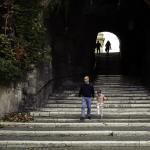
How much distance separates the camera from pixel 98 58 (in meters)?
39.4

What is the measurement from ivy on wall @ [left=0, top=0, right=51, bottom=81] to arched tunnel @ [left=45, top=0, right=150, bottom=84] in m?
1.64

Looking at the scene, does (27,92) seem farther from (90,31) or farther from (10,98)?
(90,31)

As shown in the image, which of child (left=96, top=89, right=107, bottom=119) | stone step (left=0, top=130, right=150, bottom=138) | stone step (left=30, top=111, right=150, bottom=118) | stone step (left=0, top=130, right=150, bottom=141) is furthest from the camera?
stone step (left=30, top=111, right=150, bottom=118)

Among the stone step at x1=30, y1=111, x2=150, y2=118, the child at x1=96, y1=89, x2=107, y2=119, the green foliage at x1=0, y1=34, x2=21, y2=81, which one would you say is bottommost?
the stone step at x1=30, y1=111, x2=150, y2=118

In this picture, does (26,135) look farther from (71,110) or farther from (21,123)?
(71,110)

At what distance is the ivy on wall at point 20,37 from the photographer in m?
17.5

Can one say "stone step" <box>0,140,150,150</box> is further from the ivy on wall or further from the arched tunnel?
the arched tunnel

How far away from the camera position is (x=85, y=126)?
16281 mm

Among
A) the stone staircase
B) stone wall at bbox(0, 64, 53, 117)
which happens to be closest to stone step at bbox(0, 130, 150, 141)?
the stone staircase

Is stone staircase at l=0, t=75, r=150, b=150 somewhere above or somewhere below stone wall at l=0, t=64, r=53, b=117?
below

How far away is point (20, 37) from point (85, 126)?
13.4ft

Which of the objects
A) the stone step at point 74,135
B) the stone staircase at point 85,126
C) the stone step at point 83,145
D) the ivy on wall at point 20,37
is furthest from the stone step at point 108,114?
the stone step at point 83,145

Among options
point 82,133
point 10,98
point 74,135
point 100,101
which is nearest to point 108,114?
point 100,101

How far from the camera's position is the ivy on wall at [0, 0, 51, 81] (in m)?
17.5
